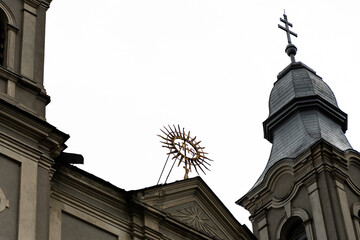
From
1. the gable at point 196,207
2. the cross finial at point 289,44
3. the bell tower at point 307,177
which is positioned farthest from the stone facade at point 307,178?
the gable at point 196,207

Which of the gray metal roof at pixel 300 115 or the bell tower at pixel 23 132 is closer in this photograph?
the bell tower at pixel 23 132

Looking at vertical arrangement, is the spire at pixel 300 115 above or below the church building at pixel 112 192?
above

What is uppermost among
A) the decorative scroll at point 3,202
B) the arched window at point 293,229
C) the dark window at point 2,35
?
the dark window at point 2,35

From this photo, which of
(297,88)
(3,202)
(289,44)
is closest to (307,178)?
(297,88)

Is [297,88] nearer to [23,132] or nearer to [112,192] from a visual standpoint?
[112,192]

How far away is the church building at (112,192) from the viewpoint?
1680cm

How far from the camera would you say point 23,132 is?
17203 millimetres

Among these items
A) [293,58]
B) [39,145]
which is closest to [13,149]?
[39,145]

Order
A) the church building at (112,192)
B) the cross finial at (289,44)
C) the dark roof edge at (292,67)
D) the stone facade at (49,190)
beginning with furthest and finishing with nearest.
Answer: the cross finial at (289,44) < the dark roof edge at (292,67) < the church building at (112,192) < the stone facade at (49,190)

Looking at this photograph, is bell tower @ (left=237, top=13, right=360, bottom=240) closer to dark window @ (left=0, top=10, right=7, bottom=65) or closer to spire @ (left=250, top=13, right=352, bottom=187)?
spire @ (left=250, top=13, right=352, bottom=187)

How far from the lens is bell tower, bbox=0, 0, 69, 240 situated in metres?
16.3

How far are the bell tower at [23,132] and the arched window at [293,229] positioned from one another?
28.4 ft

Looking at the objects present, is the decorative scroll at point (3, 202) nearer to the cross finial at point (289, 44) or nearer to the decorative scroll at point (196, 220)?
the decorative scroll at point (196, 220)

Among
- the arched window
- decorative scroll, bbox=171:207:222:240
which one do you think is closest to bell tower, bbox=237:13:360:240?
the arched window
